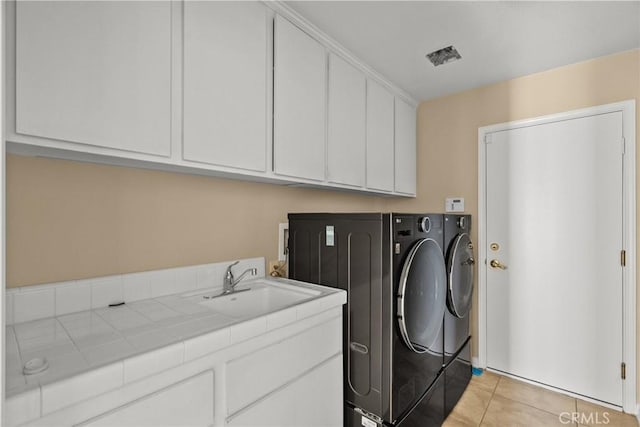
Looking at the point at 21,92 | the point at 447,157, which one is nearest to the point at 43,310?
the point at 21,92

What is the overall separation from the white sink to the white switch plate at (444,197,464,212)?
1.72 metres

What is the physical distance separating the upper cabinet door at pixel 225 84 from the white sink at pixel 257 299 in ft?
2.21

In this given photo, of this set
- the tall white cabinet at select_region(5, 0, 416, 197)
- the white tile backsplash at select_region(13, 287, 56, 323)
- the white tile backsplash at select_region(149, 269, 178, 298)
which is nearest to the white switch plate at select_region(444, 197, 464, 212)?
the tall white cabinet at select_region(5, 0, 416, 197)

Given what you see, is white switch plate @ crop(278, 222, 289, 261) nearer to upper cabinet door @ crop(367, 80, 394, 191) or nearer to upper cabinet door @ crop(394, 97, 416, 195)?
upper cabinet door @ crop(367, 80, 394, 191)

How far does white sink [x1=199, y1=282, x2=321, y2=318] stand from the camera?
150 cm

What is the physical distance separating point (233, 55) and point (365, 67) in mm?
1135

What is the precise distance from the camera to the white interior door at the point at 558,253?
79.7 inches

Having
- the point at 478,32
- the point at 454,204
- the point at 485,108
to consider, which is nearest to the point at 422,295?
the point at 454,204

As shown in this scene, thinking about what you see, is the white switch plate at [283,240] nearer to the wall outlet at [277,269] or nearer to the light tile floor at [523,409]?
the wall outlet at [277,269]

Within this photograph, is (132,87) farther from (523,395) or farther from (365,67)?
(523,395)

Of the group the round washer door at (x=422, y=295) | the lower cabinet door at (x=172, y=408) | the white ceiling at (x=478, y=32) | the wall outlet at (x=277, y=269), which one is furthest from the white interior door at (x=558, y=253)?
the lower cabinet door at (x=172, y=408)

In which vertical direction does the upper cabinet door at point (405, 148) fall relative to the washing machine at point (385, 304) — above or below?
above

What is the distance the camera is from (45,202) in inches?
45.0

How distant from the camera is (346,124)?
1.98m
